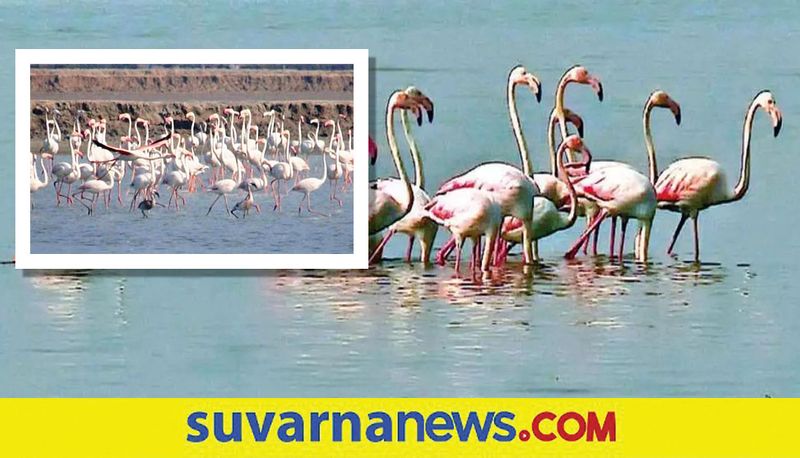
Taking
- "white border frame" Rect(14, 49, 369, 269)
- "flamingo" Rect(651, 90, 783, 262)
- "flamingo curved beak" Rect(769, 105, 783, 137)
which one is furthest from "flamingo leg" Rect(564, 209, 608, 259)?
"white border frame" Rect(14, 49, 369, 269)

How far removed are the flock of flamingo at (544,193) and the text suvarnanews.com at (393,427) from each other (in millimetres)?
708

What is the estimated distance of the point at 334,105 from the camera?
7.30 metres

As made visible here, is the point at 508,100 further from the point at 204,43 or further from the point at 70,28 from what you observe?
the point at 70,28

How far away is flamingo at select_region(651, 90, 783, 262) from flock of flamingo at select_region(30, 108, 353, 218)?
1437 millimetres

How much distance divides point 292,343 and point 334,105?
1041mm

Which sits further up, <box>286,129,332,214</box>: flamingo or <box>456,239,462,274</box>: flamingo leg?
<box>286,129,332,214</box>: flamingo

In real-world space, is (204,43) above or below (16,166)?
above

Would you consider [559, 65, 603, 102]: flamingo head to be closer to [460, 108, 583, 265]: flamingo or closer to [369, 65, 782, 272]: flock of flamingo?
[369, 65, 782, 272]: flock of flamingo

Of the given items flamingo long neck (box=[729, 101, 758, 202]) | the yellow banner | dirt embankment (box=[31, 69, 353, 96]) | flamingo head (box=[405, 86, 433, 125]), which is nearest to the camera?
the yellow banner

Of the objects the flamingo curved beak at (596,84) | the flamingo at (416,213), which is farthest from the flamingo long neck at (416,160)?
the flamingo curved beak at (596,84)

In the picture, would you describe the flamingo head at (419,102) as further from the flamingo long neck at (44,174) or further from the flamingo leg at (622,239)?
the flamingo long neck at (44,174)

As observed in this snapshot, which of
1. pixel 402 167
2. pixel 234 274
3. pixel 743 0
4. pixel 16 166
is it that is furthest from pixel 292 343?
pixel 743 0

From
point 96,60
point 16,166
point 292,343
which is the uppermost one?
point 96,60

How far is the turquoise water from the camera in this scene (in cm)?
720
